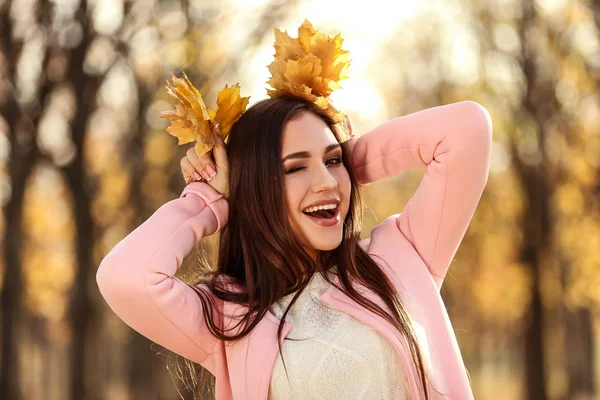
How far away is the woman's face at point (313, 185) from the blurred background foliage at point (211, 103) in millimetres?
3986

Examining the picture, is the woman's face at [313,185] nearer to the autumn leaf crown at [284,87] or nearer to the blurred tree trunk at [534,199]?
the autumn leaf crown at [284,87]

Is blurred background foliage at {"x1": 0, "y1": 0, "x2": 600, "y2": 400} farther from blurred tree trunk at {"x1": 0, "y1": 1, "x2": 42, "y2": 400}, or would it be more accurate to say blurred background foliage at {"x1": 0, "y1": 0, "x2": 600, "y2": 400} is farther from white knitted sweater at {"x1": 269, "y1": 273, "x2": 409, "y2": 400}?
white knitted sweater at {"x1": 269, "y1": 273, "x2": 409, "y2": 400}

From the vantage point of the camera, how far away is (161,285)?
3504mm

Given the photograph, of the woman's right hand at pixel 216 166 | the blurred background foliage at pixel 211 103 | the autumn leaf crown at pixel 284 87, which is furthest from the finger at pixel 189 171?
the blurred background foliage at pixel 211 103

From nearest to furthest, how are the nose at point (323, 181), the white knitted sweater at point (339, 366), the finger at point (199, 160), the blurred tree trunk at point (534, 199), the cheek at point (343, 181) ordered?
the white knitted sweater at point (339, 366), the nose at point (323, 181), the cheek at point (343, 181), the finger at point (199, 160), the blurred tree trunk at point (534, 199)

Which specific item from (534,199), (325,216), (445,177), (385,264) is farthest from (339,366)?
(534,199)

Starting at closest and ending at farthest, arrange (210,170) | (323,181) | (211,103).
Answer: (323,181), (210,170), (211,103)

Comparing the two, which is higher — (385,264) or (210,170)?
(210,170)

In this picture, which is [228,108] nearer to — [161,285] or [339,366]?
[161,285]

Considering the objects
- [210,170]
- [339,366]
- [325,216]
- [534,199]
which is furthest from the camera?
[534,199]

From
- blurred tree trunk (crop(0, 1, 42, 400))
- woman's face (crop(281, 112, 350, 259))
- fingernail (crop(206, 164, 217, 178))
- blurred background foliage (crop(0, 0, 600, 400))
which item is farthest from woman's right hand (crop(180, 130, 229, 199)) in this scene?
blurred tree trunk (crop(0, 1, 42, 400))

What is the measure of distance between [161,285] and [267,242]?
49 centimetres

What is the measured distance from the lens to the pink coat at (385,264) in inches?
138

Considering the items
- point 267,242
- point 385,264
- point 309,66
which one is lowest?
point 385,264
